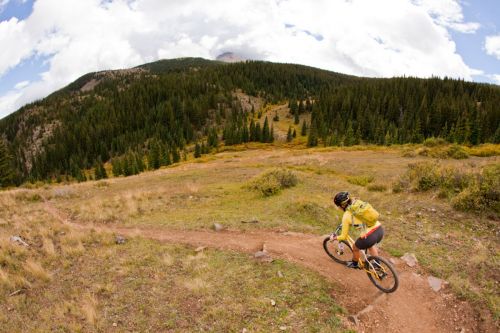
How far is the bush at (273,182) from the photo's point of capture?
20688 millimetres

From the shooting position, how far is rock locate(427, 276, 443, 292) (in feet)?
29.1

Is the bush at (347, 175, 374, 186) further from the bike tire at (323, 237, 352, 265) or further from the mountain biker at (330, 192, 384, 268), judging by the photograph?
the mountain biker at (330, 192, 384, 268)

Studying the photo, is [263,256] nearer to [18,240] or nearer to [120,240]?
[120,240]

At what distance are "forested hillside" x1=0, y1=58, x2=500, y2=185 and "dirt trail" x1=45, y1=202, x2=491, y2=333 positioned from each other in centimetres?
8064

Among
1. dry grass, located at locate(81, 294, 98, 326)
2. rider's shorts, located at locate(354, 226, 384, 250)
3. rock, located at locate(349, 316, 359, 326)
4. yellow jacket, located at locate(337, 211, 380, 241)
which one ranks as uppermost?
yellow jacket, located at locate(337, 211, 380, 241)

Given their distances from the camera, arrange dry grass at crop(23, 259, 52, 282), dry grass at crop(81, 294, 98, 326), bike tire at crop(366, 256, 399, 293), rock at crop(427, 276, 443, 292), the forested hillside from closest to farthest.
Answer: dry grass at crop(81, 294, 98, 326) → bike tire at crop(366, 256, 399, 293) → rock at crop(427, 276, 443, 292) → dry grass at crop(23, 259, 52, 282) → the forested hillside

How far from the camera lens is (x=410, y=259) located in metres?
10.4

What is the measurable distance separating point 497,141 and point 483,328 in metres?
91.7

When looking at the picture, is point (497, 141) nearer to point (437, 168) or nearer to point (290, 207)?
point (437, 168)

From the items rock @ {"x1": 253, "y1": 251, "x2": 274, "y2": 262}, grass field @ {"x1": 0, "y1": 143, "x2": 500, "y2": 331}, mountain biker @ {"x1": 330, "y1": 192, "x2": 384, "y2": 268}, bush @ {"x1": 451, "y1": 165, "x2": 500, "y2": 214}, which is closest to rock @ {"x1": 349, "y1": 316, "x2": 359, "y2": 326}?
grass field @ {"x1": 0, "y1": 143, "x2": 500, "y2": 331}

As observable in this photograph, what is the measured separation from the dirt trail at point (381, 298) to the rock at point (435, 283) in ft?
0.40

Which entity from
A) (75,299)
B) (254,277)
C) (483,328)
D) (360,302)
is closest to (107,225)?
(75,299)

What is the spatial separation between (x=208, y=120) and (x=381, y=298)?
148909 mm

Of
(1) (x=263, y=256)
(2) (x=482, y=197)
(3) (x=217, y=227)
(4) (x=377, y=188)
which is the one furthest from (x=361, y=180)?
(1) (x=263, y=256)
